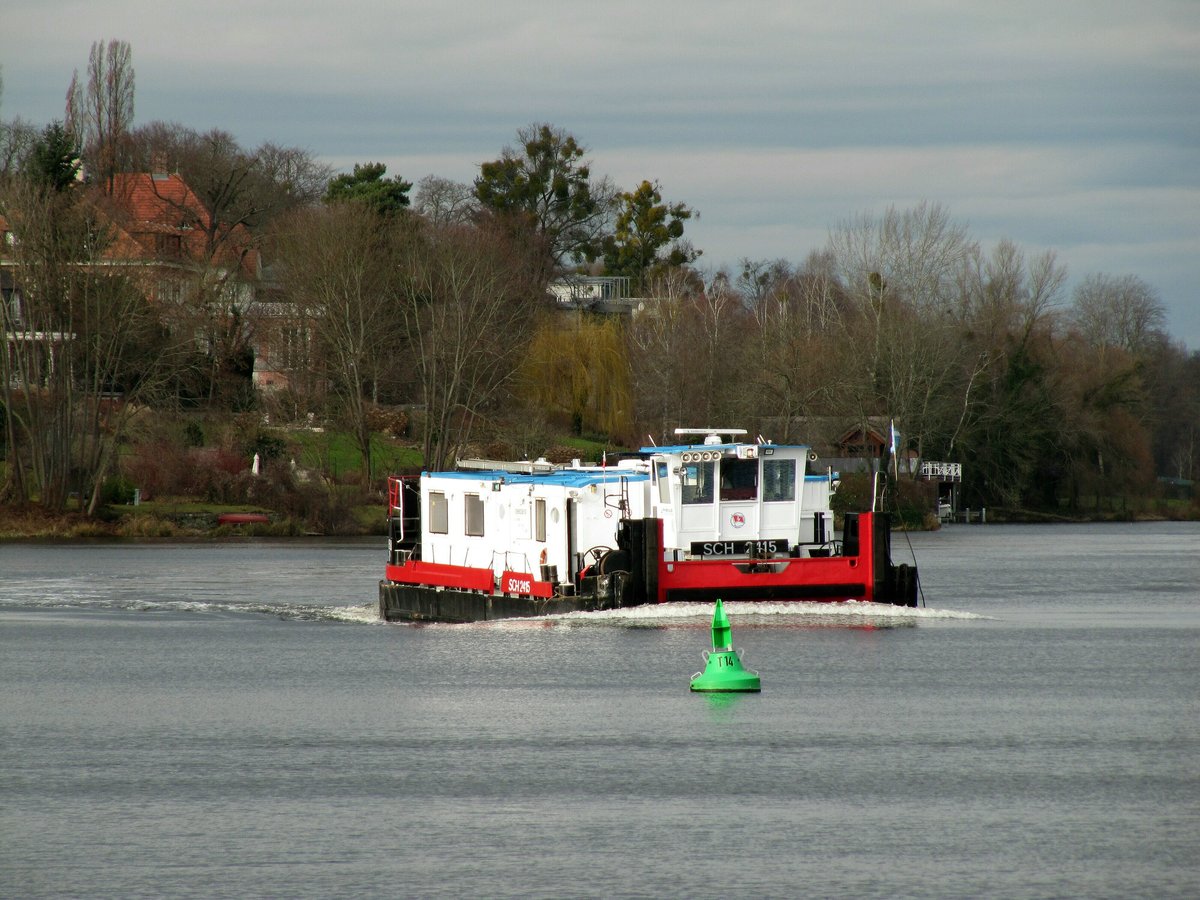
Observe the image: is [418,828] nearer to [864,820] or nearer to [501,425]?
[864,820]

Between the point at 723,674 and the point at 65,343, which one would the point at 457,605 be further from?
the point at 65,343

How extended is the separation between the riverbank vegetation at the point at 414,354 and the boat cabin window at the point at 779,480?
3886 cm

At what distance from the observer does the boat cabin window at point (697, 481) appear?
35.4 m

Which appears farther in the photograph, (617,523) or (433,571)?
(433,571)

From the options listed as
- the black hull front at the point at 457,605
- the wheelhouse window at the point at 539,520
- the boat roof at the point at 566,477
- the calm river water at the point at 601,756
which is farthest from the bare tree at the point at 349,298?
the wheelhouse window at the point at 539,520

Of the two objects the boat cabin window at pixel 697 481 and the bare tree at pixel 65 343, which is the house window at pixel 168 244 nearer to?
the bare tree at pixel 65 343

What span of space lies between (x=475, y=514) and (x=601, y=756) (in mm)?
18717

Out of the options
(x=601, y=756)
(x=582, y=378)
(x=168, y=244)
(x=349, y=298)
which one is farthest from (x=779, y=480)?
→ (x=168, y=244)

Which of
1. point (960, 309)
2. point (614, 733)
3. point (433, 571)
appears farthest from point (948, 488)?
point (614, 733)

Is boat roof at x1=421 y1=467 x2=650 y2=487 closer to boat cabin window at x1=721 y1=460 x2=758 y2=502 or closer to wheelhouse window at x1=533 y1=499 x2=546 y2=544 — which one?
wheelhouse window at x1=533 y1=499 x2=546 y2=544

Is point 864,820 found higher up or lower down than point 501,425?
lower down

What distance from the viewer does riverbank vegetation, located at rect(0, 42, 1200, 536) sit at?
228ft

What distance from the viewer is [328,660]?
1283 inches

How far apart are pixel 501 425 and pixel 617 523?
4722cm
